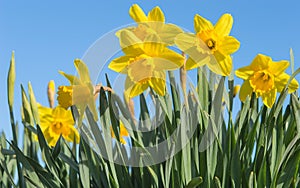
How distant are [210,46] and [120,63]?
254 mm

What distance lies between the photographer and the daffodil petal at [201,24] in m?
1.27

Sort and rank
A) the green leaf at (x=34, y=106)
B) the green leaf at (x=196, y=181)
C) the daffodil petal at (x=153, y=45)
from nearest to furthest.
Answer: the green leaf at (x=196, y=181) < the daffodil petal at (x=153, y=45) < the green leaf at (x=34, y=106)

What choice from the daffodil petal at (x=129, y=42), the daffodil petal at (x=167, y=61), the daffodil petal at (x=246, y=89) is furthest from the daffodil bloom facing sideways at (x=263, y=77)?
the daffodil petal at (x=129, y=42)

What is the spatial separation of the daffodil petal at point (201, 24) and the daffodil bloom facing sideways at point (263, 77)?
7.0 inches

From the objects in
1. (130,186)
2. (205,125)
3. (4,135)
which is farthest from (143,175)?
(4,135)

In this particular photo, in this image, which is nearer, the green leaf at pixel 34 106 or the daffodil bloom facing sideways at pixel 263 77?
the daffodil bloom facing sideways at pixel 263 77

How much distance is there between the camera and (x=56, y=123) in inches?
72.1

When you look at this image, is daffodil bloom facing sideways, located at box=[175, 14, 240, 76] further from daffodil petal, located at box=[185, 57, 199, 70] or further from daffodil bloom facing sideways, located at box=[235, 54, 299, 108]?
daffodil bloom facing sideways, located at box=[235, 54, 299, 108]

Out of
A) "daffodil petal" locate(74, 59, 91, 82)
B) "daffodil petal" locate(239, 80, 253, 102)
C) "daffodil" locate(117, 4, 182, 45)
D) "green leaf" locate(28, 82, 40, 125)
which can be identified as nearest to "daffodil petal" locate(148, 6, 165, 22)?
"daffodil" locate(117, 4, 182, 45)

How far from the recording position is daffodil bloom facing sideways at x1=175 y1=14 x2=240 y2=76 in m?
1.25

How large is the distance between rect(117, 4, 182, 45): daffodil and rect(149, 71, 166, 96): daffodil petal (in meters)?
0.09

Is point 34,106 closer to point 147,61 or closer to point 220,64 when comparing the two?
point 147,61

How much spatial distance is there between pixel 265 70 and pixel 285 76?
3.4 inches

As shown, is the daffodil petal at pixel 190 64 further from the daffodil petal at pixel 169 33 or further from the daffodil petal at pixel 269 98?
the daffodil petal at pixel 269 98
